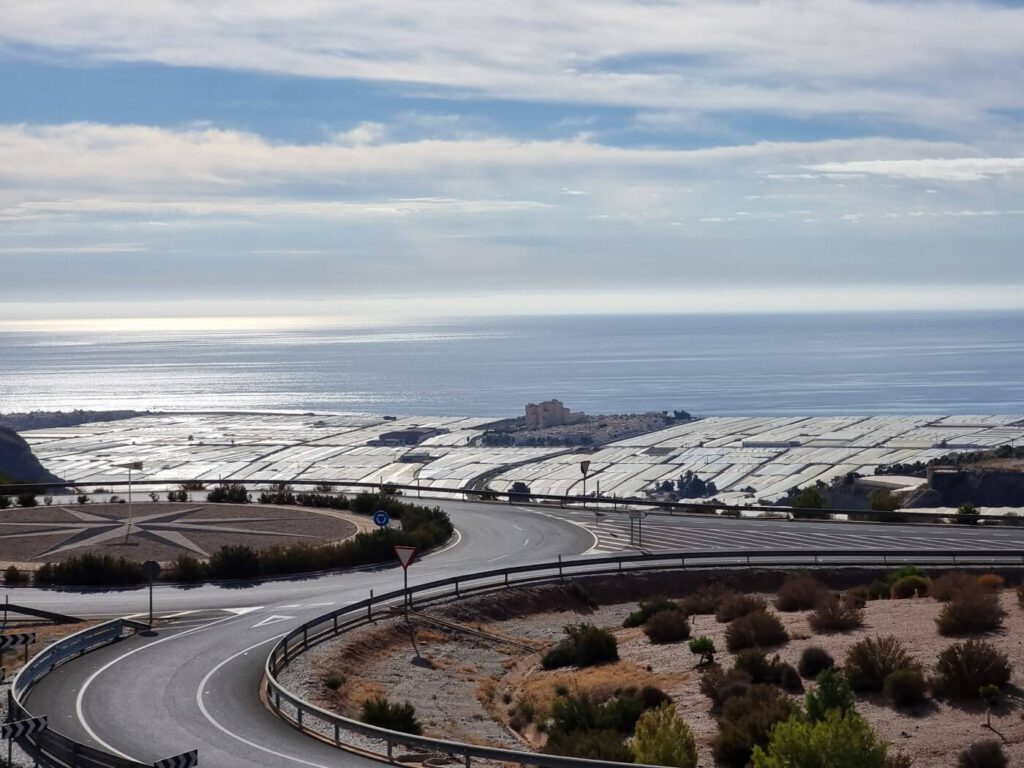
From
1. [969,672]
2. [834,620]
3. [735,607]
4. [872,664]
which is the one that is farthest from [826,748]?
[735,607]

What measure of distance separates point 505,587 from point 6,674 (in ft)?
42.0

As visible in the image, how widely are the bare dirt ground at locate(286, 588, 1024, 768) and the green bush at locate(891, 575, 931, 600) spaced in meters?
1.33

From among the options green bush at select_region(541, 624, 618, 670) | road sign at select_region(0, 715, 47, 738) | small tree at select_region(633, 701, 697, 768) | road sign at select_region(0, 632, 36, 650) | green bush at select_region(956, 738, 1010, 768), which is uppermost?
road sign at select_region(0, 715, 47, 738)

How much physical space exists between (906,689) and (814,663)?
236 cm

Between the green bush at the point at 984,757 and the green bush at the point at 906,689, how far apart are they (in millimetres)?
2672

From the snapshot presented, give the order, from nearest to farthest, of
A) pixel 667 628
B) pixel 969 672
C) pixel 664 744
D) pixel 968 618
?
1. pixel 664 744
2. pixel 969 672
3. pixel 968 618
4. pixel 667 628

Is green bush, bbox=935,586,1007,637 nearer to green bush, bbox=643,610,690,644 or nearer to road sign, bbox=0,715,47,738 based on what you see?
green bush, bbox=643,610,690,644

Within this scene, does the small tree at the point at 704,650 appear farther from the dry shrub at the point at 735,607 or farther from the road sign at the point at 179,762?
the road sign at the point at 179,762

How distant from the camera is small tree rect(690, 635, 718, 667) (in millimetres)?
22938

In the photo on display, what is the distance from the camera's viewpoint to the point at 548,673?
25.0 meters

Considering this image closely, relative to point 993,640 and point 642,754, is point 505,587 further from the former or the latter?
point 642,754

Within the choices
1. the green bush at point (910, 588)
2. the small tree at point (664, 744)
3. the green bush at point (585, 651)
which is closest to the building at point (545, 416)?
the green bush at point (910, 588)

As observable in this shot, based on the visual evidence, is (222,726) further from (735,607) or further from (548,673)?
(735,607)

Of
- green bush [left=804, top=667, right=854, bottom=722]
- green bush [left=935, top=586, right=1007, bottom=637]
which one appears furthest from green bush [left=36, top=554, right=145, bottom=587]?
green bush [left=804, top=667, right=854, bottom=722]
